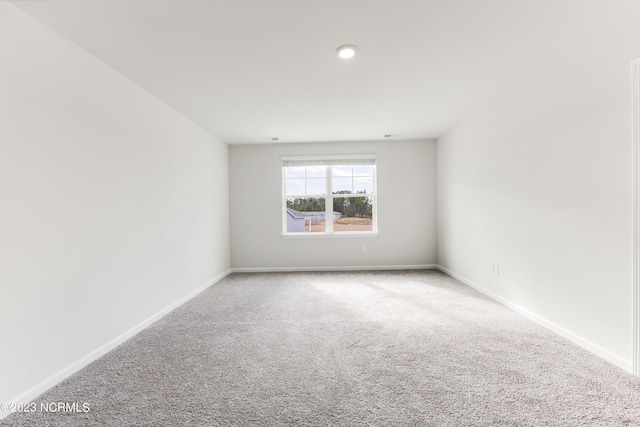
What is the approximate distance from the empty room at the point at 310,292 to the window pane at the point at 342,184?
63.4 inches

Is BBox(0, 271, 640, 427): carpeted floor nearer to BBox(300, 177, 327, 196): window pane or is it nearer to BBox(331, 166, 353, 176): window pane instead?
BBox(300, 177, 327, 196): window pane

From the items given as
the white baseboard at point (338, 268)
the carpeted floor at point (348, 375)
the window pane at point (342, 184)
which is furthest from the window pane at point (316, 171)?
the carpeted floor at point (348, 375)

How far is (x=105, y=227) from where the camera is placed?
7.45 feet

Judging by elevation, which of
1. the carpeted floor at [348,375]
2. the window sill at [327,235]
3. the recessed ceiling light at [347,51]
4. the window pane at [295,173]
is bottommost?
the carpeted floor at [348,375]

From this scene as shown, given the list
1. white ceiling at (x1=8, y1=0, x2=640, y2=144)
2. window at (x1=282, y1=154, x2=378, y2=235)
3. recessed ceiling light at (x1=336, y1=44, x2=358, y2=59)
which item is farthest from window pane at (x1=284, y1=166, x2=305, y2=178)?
recessed ceiling light at (x1=336, y1=44, x2=358, y2=59)

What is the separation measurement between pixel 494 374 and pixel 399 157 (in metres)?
3.81

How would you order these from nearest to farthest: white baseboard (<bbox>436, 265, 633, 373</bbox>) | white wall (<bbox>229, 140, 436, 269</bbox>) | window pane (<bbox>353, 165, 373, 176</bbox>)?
white baseboard (<bbox>436, 265, 633, 373</bbox>)
white wall (<bbox>229, 140, 436, 269</bbox>)
window pane (<bbox>353, 165, 373, 176</bbox>)

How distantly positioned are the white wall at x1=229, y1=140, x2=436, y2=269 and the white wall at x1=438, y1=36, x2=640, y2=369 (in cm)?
143

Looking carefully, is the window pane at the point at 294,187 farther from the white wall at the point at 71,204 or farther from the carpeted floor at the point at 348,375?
the carpeted floor at the point at 348,375

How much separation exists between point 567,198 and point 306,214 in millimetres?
3724

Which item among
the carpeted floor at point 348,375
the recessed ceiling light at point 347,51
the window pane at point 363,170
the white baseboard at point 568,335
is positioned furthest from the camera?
the window pane at point 363,170

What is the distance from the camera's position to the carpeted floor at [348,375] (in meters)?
1.52

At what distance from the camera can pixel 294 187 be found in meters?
5.25

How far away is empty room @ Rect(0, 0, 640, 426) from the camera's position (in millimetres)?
1632
